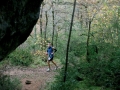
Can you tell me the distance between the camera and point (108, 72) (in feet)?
41.6

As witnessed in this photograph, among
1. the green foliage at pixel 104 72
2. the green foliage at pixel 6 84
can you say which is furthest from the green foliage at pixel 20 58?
the green foliage at pixel 104 72

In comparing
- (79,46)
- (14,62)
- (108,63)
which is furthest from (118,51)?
(14,62)

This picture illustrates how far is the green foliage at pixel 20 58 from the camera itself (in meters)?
20.2

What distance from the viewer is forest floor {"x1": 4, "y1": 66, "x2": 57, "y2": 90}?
1484 cm

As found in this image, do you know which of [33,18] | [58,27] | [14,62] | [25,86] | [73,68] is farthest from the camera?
[58,27]

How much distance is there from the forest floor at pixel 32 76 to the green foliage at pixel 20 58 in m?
0.83

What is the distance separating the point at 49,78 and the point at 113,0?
466 inches

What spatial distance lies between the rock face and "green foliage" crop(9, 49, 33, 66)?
1127 centimetres

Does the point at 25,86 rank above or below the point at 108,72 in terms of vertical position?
below

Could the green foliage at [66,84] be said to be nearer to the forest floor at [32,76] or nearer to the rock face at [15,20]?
the forest floor at [32,76]

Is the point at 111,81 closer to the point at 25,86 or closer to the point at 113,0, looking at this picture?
the point at 25,86

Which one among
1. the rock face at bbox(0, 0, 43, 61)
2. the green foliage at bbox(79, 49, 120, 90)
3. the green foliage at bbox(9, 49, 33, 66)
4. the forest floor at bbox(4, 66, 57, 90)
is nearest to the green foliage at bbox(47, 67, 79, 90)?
the green foliage at bbox(79, 49, 120, 90)

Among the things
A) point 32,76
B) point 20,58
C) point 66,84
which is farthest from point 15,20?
point 20,58

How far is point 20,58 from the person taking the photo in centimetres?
2053
